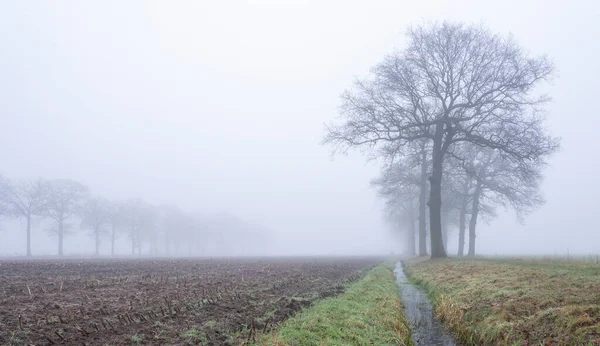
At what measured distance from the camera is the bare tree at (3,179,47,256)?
61938 millimetres

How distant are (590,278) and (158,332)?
10807 millimetres

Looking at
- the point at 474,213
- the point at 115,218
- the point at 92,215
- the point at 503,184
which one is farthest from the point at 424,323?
the point at 115,218

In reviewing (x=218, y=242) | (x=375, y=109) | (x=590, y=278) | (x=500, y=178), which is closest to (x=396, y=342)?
(x=590, y=278)

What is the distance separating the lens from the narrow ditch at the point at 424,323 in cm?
930

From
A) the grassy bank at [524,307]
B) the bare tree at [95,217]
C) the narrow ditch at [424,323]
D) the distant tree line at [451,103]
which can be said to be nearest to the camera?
the grassy bank at [524,307]

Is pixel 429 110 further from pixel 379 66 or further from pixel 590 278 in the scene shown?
pixel 590 278

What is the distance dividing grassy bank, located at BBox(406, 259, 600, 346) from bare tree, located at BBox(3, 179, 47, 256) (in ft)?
226

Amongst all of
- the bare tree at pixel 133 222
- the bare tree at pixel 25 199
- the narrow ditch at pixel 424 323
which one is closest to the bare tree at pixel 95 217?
the bare tree at pixel 133 222

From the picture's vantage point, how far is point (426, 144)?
108 ft

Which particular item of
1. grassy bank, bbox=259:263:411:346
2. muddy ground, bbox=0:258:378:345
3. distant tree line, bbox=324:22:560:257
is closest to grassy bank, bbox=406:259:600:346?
grassy bank, bbox=259:263:411:346

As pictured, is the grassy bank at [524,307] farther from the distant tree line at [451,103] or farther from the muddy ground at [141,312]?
the distant tree line at [451,103]

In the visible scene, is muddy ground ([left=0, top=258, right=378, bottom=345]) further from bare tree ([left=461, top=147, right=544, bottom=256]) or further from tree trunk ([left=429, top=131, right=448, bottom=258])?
bare tree ([left=461, top=147, right=544, bottom=256])

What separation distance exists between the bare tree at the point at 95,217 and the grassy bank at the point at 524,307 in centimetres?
7839

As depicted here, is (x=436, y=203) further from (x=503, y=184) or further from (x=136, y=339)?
(x=136, y=339)
